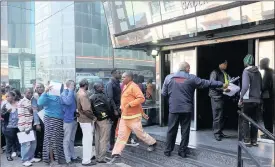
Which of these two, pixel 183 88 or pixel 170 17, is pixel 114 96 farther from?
pixel 170 17

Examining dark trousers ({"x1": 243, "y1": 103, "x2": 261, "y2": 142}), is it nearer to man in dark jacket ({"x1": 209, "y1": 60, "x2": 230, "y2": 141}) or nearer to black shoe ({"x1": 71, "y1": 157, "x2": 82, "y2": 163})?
man in dark jacket ({"x1": 209, "y1": 60, "x2": 230, "y2": 141})

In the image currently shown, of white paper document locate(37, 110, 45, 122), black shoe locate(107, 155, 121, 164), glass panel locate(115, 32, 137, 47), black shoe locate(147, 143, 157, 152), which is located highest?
glass panel locate(115, 32, 137, 47)

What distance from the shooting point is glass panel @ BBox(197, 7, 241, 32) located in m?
4.79

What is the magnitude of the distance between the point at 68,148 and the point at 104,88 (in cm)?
141

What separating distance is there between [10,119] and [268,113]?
17.9 feet

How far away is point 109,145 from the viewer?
6.12 meters

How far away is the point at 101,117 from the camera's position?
5.39 metres

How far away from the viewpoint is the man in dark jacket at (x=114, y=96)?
572 cm

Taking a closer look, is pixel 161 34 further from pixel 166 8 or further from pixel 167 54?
pixel 167 54

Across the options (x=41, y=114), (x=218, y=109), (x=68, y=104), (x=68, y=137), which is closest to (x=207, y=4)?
(x=218, y=109)

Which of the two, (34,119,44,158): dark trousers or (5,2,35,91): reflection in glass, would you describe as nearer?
(34,119,44,158): dark trousers

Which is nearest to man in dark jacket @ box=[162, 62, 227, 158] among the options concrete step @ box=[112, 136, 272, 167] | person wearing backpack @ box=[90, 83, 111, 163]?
concrete step @ box=[112, 136, 272, 167]

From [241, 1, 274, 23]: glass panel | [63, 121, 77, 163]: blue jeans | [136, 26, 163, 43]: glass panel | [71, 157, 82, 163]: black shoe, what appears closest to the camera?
[241, 1, 274, 23]: glass panel

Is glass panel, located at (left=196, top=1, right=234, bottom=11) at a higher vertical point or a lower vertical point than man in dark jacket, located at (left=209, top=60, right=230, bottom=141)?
higher
